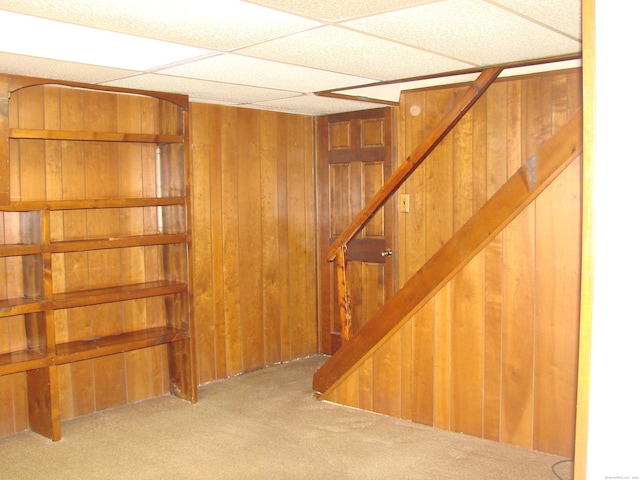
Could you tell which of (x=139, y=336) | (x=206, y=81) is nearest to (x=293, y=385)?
(x=139, y=336)

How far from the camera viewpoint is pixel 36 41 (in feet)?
8.47

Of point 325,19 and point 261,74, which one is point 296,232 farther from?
point 325,19

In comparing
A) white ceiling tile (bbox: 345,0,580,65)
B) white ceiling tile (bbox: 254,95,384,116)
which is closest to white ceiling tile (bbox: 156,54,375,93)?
white ceiling tile (bbox: 254,95,384,116)

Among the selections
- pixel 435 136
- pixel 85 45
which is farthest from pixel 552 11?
pixel 85 45

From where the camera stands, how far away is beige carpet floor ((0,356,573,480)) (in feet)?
9.95

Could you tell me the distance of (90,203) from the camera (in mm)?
3570

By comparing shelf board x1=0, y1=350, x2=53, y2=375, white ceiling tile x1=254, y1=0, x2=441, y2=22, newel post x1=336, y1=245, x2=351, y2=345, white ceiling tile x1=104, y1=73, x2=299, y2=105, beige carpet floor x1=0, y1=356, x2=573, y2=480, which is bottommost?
beige carpet floor x1=0, y1=356, x2=573, y2=480

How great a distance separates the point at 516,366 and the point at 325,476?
3.76 feet

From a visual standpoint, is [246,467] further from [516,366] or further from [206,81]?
[206,81]

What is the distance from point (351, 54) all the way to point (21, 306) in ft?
7.30

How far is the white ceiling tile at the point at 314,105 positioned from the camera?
14.3 feet

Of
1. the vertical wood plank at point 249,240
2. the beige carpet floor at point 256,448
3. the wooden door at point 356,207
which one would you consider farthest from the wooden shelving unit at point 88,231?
the wooden door at point 356,207

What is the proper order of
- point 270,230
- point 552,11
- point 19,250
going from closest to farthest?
point 552,11
point 19,250
point 270,230

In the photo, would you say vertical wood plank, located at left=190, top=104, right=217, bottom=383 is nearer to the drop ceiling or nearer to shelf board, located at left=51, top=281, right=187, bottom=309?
shelf board, located at left=51, top=281, right=187, bottom=309
